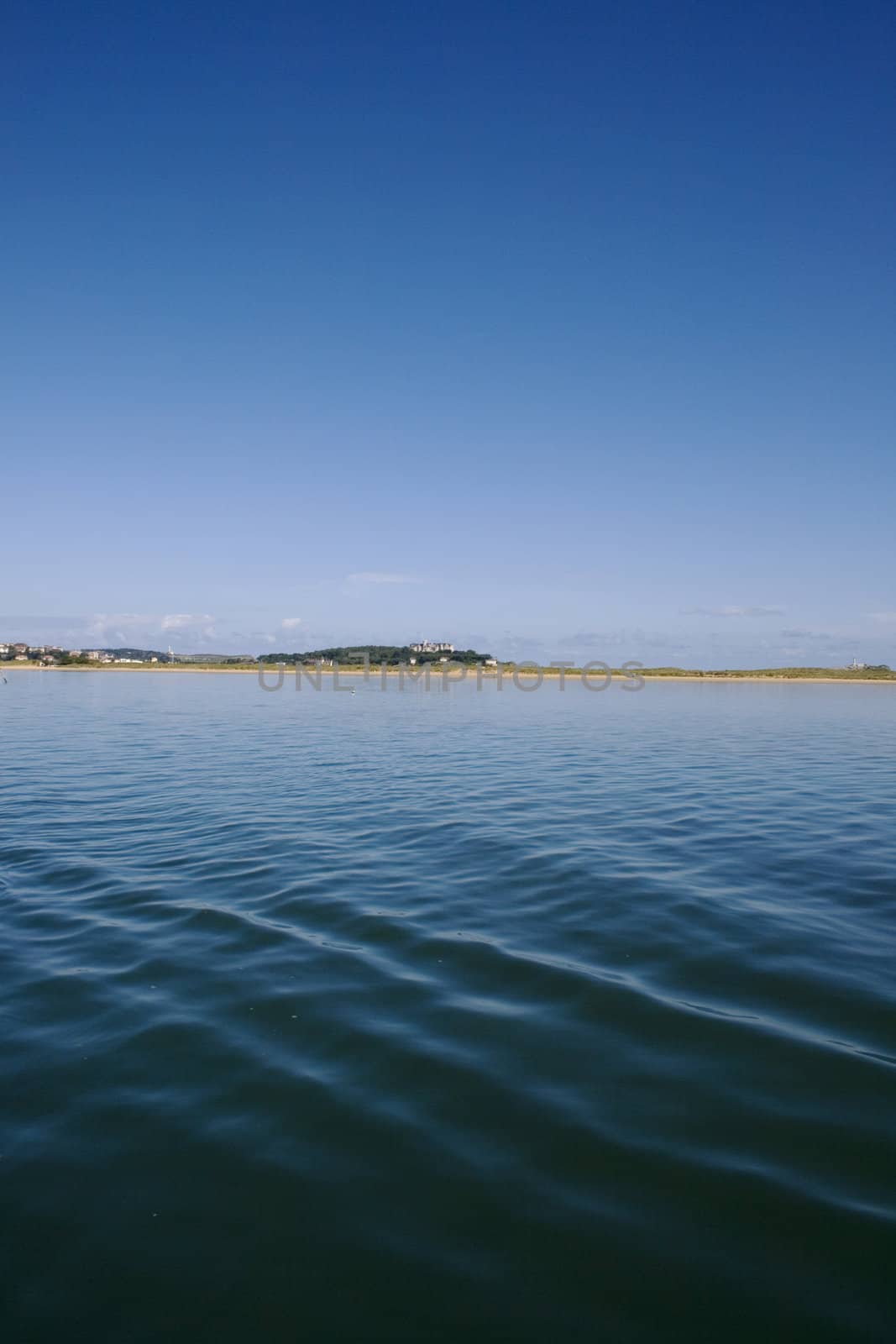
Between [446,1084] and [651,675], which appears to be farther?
[651,675]

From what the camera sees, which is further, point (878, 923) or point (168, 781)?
point (168, 781)

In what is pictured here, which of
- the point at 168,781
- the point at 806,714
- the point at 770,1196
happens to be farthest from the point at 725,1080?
the point at 806,714

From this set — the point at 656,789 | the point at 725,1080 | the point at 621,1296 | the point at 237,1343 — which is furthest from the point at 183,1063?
the point at 656,789

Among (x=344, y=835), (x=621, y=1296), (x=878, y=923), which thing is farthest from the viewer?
(x=344, y=835)

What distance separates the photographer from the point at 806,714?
46719mm

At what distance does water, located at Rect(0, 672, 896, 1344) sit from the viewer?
3.39 m

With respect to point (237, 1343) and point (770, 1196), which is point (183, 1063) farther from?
point (770, 1196)

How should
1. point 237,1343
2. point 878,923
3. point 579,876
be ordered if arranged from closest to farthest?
point 237,1343
point 878,923
point 579,876

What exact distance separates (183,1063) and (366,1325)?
Result: 2.57m

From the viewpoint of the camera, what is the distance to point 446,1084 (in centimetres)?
497

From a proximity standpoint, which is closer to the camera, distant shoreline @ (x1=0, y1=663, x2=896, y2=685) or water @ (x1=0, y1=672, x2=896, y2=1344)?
water @ (x1=0, y1=672, x2=896, y2=1344)

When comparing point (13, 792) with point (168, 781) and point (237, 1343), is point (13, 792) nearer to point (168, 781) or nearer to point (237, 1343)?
point (168, 781)

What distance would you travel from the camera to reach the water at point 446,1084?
3.39m

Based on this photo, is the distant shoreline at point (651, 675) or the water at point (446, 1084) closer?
the water at point (446, 1084)
